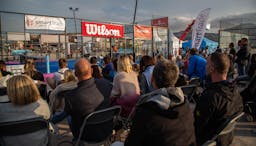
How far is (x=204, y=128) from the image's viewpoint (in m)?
2.16

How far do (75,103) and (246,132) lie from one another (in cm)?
340

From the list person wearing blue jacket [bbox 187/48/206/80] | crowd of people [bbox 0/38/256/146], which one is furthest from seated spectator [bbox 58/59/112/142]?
person wearing blue jacket [bbox 187/48/206/80]

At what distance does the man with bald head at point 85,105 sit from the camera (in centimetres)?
263

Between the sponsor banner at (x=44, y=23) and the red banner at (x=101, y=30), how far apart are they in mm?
873

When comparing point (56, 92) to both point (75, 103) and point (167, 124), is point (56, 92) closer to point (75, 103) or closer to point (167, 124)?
point (75, 103)

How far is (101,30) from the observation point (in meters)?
9.03

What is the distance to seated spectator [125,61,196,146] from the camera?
5.03 ft

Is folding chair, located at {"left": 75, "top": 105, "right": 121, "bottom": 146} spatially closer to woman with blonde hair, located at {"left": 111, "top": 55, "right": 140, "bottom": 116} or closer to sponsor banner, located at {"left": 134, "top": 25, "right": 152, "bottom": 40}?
woman with blonde hair, located at {"left": 111, "top": 55, "right": 140, "bottom": 116}

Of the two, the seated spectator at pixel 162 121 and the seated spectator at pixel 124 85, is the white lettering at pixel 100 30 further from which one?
the seated spectator at pixel 162 121

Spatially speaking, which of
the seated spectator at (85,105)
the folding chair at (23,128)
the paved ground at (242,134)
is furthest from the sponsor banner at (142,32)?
the folding chair at (23,128)

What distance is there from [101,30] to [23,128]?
7279 millimetres

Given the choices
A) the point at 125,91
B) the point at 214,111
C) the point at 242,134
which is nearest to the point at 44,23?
the point at 125,91

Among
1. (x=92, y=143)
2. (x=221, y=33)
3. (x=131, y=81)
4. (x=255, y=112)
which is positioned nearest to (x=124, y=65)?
(x=131, y=81)

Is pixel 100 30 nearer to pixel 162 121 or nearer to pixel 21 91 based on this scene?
pixel 21 91
